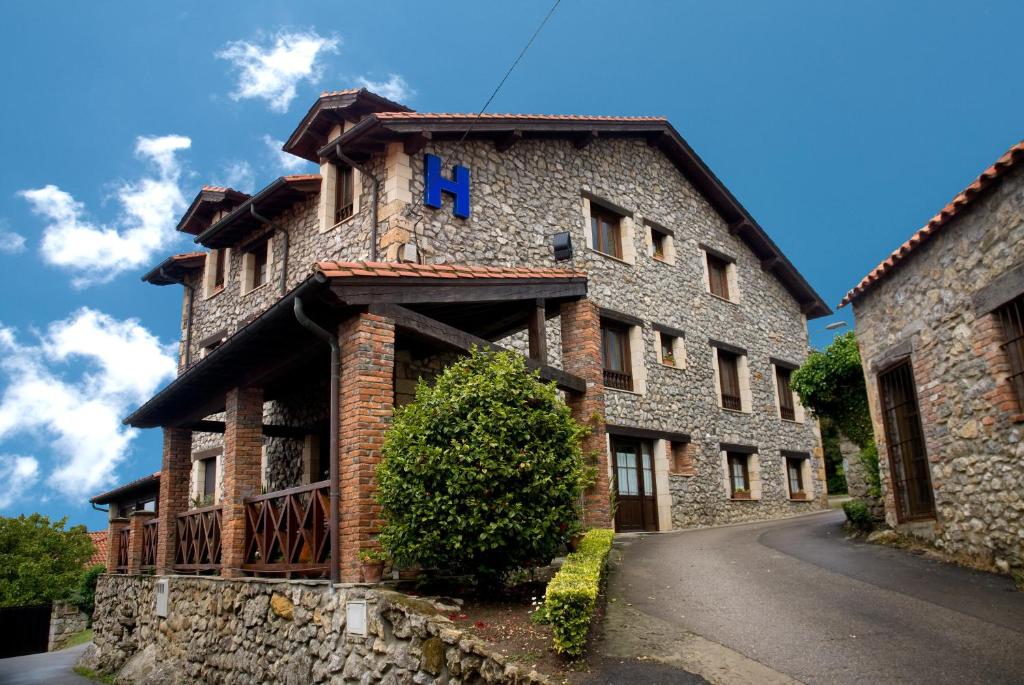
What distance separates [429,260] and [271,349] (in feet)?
14.1

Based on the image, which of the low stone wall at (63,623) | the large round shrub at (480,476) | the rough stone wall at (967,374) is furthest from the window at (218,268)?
the rough stone wall at (967,374)

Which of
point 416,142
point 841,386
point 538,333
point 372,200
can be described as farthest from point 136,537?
point 841,386

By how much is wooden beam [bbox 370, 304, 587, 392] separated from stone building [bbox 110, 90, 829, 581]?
0.08 ft

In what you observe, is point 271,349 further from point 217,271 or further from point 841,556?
point 217,271

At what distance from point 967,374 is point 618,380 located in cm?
778

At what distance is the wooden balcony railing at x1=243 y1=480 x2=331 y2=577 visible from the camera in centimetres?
759

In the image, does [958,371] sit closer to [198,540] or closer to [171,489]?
[198,540]

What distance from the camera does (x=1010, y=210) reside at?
27.6ft

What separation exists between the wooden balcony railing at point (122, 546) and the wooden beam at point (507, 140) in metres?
9.38

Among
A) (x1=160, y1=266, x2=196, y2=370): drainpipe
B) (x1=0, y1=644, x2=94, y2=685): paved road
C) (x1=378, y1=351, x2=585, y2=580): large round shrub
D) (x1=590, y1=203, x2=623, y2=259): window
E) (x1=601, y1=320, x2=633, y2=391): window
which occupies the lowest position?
(x1=0, y1=644, x2=94, y2=685): paved road

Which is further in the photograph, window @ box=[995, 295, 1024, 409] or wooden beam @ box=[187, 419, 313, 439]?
wooden beam @ box=[187, 419, 313, 439]

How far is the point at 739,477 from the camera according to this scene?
62.8 feet

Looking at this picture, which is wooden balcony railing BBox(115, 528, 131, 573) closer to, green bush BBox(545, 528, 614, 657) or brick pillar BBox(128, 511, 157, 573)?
brick pillar BBox(128, 511, 157, 573)

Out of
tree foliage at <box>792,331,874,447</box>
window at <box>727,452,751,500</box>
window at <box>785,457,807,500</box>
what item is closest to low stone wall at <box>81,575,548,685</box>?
tree foliage at <box>792,331,874,447</box>
